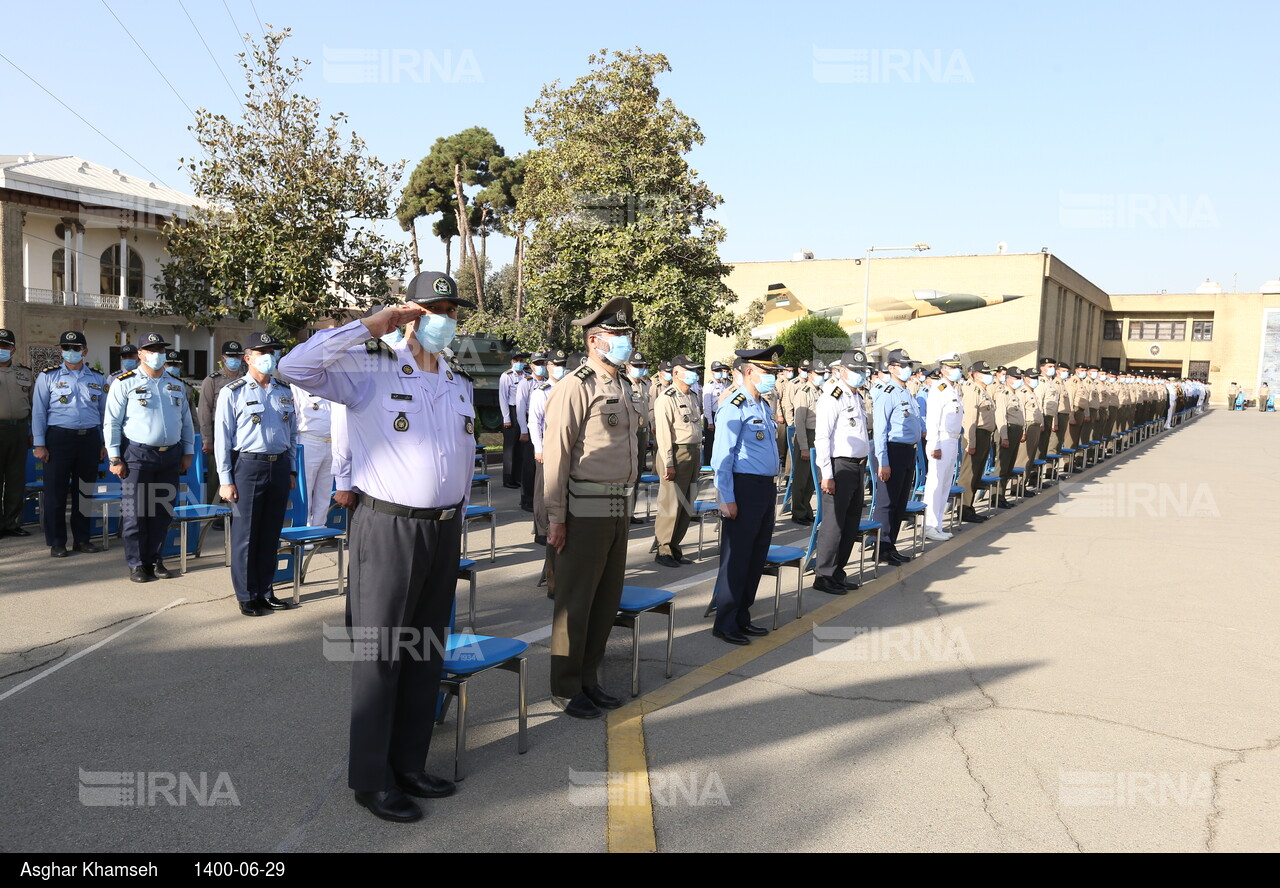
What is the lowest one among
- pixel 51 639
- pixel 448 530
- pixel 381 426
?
pixel 51 639

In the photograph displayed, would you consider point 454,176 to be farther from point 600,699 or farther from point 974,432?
point 600,699

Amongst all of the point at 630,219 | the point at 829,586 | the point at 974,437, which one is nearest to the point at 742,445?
the point at 829,586

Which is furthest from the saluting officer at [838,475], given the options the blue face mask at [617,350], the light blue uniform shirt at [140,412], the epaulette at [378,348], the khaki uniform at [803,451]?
the light blue uniform shirt at [140,412]

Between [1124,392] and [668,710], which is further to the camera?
[1124,392]

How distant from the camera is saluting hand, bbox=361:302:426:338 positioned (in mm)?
A: 3668

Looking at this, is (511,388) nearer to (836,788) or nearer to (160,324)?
(836,788)

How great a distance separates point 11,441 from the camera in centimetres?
952

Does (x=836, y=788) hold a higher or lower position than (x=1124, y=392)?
lower

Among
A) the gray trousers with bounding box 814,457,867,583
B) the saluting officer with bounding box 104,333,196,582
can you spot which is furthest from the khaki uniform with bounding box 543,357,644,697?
the saluting officer with bounding box 104,333,196,582

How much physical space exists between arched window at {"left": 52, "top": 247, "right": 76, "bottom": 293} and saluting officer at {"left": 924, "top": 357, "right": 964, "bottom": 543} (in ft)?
113

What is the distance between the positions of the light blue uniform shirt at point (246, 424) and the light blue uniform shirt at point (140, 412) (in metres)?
1.09

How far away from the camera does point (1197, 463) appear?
22.6 meters

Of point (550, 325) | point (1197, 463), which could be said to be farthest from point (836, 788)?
point (1197, 463)

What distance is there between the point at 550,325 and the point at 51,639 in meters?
17.9
